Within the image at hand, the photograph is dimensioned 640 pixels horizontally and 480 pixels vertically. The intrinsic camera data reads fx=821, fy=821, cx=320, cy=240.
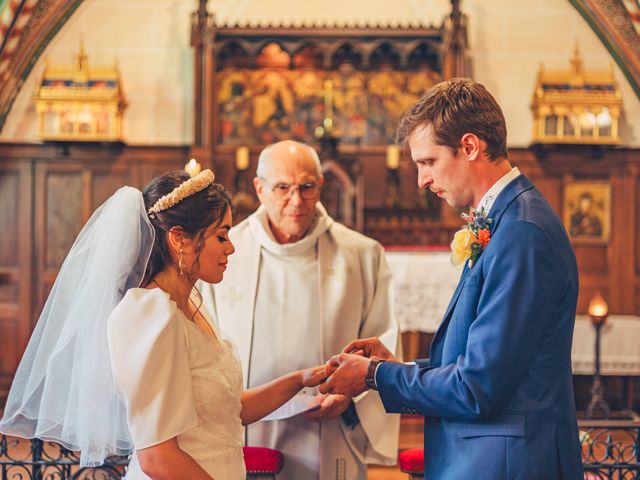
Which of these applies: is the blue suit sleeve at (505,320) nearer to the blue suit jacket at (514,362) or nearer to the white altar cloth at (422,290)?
the blue suit jacket at (514,362)

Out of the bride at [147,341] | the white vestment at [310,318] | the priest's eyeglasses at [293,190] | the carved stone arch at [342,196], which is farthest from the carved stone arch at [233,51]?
the bride at [147,341]

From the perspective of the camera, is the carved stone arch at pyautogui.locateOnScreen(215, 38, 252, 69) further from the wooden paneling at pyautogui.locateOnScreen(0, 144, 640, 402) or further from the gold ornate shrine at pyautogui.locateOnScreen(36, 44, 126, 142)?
the gold ornate shrine at pyautogui.locateOnScreen(36, 44, 126, 142)

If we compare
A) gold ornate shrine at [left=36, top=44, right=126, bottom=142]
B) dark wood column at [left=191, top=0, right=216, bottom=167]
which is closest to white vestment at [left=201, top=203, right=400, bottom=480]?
dark wood column at [left=191, top=0, right=216, bottom=167]

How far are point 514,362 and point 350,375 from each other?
2.00 ft

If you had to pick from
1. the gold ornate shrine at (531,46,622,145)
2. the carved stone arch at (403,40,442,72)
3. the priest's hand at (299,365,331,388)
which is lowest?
the priest's hand at (299,365,331,388)

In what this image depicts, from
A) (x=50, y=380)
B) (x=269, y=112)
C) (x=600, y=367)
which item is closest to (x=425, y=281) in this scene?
(x=600, y=367)

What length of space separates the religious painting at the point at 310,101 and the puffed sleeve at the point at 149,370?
6.55 metres

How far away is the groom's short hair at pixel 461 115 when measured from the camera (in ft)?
7.70

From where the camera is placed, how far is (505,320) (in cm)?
218

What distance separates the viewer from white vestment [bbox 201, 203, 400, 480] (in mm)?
3574

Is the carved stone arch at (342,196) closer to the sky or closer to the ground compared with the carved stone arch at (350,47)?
closer to the ground

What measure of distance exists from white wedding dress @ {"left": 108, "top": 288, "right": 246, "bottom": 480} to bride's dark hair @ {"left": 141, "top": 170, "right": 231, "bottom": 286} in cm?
17

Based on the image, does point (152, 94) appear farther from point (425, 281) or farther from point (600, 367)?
point (600, 367)

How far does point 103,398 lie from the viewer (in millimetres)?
2496
